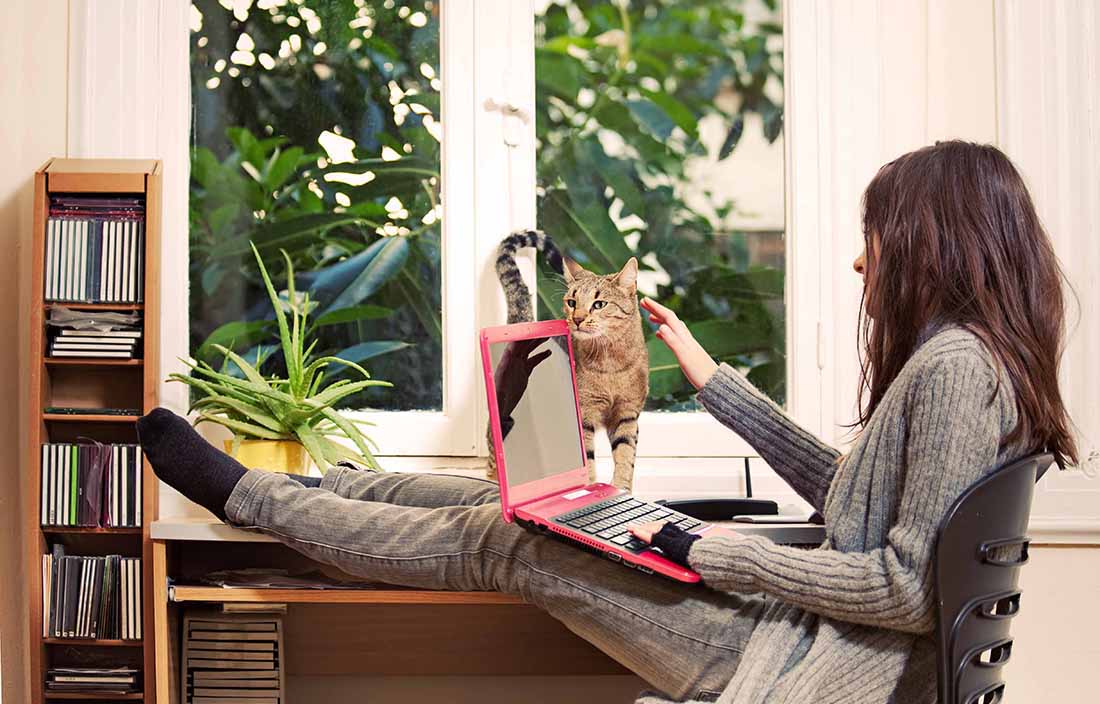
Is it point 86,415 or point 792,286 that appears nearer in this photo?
point 86,415

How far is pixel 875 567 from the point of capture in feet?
3.82

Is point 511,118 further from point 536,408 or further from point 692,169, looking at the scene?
point 536,408

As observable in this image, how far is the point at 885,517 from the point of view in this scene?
1.22 m

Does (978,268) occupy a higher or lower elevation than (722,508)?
higher

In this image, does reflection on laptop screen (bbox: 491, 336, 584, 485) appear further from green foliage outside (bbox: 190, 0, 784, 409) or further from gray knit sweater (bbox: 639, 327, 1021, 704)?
green foliage outside (bbox: 190, 0, 784, 409)

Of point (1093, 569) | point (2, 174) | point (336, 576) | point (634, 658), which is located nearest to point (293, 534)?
point (336, 576)

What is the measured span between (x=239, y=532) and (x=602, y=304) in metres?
0.75

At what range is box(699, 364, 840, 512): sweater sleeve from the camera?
→ 1.55 m

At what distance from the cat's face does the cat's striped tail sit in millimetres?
203

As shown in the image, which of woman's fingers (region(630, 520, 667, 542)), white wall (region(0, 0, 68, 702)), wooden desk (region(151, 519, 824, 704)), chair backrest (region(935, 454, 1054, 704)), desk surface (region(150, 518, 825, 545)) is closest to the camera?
chair backrest (region(935, 454, 1054, 704))

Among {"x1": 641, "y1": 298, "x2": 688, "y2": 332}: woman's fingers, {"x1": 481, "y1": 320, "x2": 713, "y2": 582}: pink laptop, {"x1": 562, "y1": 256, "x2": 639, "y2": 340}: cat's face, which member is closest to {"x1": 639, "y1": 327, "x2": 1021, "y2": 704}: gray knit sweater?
{"x1": 481, "y1": 320, "x2": 713, "y2": 582}: pink laptop

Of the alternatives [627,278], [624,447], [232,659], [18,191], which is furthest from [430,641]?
[18,191]

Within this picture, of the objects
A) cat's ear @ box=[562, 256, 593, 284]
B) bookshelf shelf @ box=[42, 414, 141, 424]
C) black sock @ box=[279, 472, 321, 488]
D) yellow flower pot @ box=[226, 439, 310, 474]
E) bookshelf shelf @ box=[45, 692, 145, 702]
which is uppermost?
cat's ear @ box=[562, 256, 593, 284]

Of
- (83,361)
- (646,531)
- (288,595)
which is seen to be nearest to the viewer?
(646,531)
